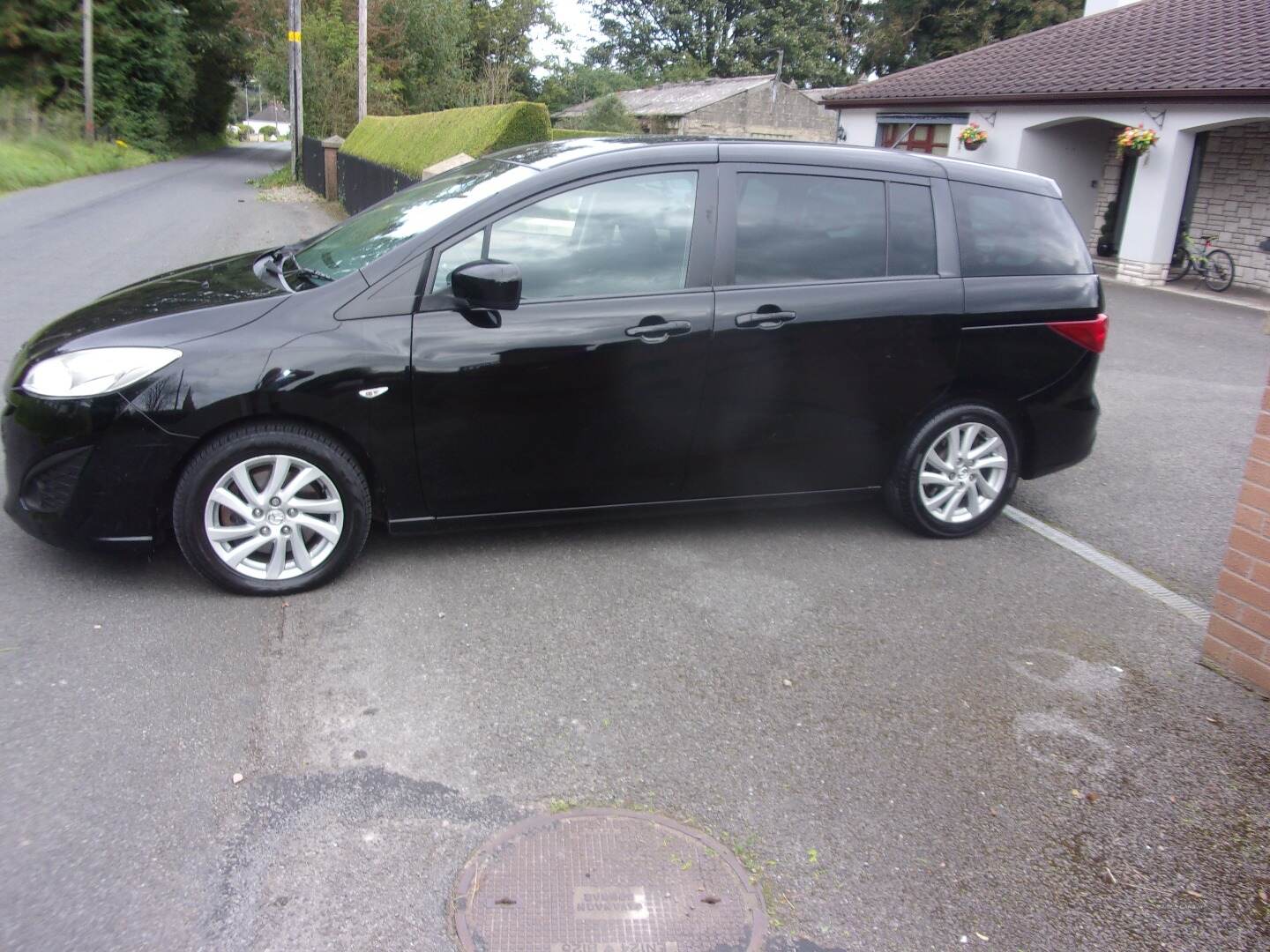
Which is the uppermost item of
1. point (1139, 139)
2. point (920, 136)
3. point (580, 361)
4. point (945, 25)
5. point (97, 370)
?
point (945, 25)

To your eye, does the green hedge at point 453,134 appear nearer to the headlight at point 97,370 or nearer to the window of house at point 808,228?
the window of house at point 808,228

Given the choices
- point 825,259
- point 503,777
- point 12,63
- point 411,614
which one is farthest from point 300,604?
point 12,63

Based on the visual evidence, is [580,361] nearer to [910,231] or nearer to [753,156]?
[753,156]

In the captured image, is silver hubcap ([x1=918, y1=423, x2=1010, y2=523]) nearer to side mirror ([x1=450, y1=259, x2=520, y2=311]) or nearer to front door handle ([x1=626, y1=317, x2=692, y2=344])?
front door handle ([x1=626, y1=317, x2=692, y2=344])

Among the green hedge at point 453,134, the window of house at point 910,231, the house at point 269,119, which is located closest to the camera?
the window of house at point 910,231

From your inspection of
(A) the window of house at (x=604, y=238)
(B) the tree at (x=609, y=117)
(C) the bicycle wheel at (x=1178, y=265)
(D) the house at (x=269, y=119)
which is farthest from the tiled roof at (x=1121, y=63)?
(D) the house at (x=269, y=119)

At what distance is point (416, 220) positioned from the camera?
4578 millimetres

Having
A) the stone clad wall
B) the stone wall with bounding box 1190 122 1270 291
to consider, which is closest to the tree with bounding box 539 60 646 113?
the stone clad wall

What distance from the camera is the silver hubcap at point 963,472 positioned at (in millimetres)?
5121

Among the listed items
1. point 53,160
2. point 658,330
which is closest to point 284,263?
point 658,330

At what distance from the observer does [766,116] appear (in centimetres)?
4156

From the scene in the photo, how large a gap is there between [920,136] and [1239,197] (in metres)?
7.39

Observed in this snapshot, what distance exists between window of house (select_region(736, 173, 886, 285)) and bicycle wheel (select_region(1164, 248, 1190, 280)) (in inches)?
605

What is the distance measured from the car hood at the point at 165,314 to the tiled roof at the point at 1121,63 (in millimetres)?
15751
